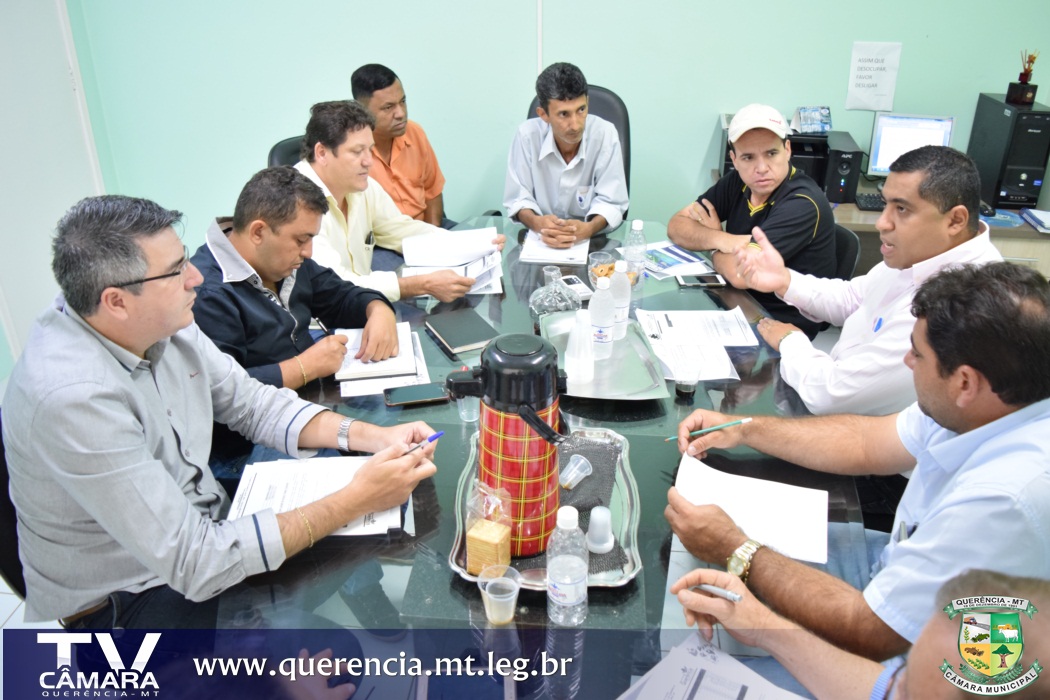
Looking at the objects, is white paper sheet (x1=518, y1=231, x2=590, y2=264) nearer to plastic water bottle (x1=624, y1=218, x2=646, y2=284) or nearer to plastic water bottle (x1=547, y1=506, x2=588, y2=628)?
plastic water bottle (x1=624, y1=218, x2=646, y2=284)

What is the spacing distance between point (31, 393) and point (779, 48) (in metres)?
3.81

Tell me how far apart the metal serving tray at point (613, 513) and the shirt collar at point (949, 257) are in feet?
3.20

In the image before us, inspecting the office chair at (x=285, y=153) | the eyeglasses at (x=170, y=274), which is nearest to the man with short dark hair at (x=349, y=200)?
the office chair at (x=285, y=153)

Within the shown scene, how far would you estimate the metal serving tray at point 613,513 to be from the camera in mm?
1247

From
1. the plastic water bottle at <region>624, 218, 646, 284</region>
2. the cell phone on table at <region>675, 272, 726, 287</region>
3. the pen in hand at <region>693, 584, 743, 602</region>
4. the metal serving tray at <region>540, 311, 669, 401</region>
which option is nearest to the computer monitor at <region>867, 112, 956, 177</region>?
the plastic water bottle at <region>624, 218, 646, 284</region>

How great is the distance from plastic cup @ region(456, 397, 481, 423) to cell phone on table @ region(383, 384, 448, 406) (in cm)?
7

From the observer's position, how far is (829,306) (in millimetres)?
2451

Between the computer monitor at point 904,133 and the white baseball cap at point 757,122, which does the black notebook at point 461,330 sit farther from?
the computer monitor at point 904,133

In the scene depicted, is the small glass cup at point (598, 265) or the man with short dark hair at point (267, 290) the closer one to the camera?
the man with short dark hair at point (267, 290)

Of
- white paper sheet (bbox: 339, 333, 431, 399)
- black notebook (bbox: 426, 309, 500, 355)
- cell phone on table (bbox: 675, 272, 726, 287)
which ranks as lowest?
white paper sheet (bbox: 339, 333, 431, 399)

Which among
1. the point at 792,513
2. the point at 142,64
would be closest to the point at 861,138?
the point at 792,513

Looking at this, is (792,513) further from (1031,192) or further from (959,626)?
(1031,192)

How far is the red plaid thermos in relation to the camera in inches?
45.9

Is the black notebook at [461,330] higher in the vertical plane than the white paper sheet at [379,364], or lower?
higher
